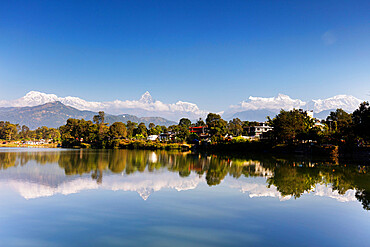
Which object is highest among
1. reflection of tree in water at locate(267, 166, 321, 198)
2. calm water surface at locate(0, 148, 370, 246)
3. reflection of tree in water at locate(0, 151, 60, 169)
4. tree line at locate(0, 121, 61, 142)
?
tree line at locate(0, 121, 61, 142)

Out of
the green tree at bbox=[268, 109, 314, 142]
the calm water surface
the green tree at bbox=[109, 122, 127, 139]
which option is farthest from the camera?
the green tree at bbox=[109, 122, 127, 139]

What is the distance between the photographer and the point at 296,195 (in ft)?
48.5

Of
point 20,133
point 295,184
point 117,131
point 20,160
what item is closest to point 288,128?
point 295,184

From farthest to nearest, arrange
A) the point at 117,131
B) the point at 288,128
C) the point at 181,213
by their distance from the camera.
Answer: the point at 117,131 < the point at 288,128 < the point at 181,213

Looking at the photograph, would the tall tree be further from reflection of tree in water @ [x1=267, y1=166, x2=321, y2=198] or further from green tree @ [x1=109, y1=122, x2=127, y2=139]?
green tree @ [x1=109, y1=122, x2=127, y2=139]

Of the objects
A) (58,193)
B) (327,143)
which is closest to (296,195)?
(58,193)

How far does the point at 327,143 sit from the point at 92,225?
5095 cm

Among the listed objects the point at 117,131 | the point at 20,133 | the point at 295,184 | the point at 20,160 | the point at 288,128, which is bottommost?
the point at 20,160

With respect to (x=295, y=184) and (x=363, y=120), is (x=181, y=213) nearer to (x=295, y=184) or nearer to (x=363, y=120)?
(x=295, y=184)

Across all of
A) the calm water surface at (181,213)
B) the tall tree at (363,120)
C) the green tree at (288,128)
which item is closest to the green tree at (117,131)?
the green tree at (288,128)

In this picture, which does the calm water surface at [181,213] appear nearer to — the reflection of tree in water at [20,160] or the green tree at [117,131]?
the reflection of tree in water at [20,160]

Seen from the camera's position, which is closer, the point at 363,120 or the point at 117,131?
the point at 363,120

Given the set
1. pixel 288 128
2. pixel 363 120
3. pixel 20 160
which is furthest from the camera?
pixel 288 128

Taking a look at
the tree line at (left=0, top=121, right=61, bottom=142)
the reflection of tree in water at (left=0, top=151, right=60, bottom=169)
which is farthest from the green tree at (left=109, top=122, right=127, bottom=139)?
the reflection of tree in water at (left=0, top=151, right=60, bottom=169)
